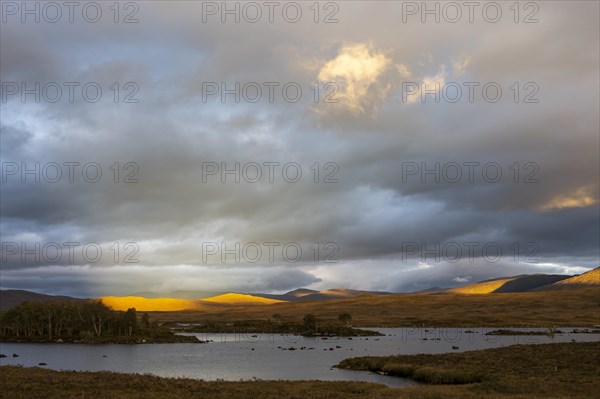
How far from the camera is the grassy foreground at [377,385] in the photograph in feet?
160

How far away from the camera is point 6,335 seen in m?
174

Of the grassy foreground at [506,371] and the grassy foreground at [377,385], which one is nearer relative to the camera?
the grassy foreground at [377,385]

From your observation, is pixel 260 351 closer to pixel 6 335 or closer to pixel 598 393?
pixel 598 393

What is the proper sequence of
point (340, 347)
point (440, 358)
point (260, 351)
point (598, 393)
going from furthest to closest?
point (340, 347)
point (260, 351)
point (440, 358)
point (598, 393)

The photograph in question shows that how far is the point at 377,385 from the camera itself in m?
59.3

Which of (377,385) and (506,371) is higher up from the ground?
(377,385)

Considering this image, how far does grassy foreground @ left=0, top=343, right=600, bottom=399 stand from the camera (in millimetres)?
48875

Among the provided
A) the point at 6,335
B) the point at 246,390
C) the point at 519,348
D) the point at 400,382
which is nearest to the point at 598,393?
the point at 400,382

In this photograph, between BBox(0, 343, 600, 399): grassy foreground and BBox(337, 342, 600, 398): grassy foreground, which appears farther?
BBox(337, 342, 600, 398): grassy foreground

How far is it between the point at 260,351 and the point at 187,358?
68.6ft

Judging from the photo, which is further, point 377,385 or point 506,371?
point 506,371

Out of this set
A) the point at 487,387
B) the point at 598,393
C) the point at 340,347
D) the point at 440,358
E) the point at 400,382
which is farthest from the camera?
the point at 340,347

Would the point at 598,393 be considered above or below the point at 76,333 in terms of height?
above

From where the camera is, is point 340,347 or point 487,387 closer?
point 487,387
